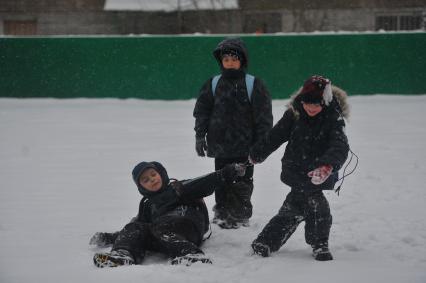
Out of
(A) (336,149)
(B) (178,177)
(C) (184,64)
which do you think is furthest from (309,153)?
(C) (184,64)

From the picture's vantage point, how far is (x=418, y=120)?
1195cm

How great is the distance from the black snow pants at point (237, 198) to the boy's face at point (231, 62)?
81 centimetres

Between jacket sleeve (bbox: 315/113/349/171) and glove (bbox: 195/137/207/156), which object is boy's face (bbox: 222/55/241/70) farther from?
jacket sleeve (bbox: 315/113/349/171)

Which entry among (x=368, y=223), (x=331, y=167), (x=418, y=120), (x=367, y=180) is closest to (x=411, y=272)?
(x=331, y=167)

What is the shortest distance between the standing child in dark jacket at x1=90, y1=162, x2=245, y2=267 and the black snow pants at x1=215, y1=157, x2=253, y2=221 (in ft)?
1.82

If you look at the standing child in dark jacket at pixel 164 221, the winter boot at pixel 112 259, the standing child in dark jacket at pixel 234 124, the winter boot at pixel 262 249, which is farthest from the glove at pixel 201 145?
the winter boot at pixel 112 259

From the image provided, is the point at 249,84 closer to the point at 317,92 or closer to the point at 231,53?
the point at 231,53

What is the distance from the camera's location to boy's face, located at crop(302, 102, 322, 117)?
4598 millimetres

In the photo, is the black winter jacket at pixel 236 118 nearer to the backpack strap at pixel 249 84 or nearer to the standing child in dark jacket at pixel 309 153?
the backpack strap at pixel 249 84

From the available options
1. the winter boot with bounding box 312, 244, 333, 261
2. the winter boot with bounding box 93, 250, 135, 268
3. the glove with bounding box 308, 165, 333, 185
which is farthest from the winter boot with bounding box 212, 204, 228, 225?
the glove with bounding box 308, 165, 333, 185

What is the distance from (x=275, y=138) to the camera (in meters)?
4.86

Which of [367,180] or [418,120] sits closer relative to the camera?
[367,180]

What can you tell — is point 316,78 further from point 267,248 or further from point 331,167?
point 267,248

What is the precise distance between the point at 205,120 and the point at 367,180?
2516mm
